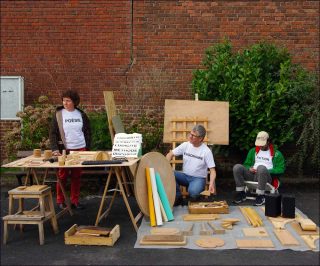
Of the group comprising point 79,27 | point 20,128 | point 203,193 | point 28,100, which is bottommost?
point 203,193

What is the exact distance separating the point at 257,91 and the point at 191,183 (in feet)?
7.00

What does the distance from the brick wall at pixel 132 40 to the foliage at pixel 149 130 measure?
391mm

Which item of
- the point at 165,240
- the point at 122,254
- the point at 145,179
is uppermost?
the point at 145,179

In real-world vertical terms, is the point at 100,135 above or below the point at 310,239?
above

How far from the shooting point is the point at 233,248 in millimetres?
4805

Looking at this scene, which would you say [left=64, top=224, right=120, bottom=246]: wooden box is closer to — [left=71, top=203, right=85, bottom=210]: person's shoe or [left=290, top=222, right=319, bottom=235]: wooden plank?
[left=71, top=203, right=85, bottom=210]: person's shoe

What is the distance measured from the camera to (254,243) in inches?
193

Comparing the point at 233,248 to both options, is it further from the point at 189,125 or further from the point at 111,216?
the point at 189,125

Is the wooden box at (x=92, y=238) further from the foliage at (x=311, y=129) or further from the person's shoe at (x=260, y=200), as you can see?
the foliage at (x=311, y=129)

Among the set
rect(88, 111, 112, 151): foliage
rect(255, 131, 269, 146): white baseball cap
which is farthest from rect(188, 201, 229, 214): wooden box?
rect(88, 111, 112, 151): foliage

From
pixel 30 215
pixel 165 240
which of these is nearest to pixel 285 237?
pixel 165 240

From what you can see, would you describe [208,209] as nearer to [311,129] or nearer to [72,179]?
[72,179]

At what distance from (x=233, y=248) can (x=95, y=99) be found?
5.24 meters

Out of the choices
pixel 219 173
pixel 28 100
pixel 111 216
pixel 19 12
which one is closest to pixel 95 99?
pixel 28 100
